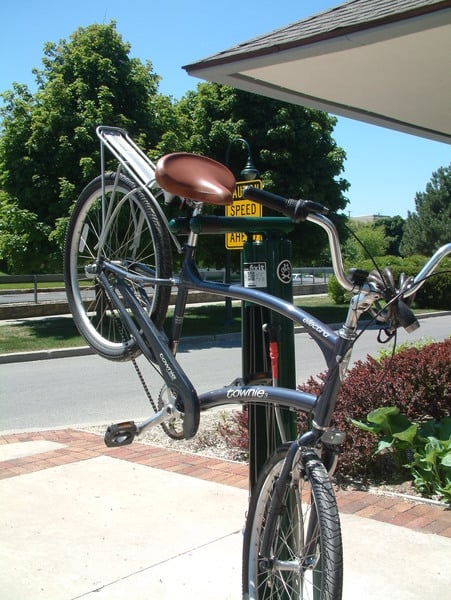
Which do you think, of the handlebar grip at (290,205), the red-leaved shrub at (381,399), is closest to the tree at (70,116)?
the red-leaved shrub at (381,399)

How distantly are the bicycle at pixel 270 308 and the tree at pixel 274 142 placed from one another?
15.6 metres

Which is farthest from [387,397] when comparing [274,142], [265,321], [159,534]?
[274,142]

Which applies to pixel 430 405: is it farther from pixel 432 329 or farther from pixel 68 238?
pixel 432 329

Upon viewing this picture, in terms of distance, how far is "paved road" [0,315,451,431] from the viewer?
816cm

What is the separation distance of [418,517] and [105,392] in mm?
6299

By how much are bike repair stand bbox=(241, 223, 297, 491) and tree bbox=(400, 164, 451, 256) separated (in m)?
51.7

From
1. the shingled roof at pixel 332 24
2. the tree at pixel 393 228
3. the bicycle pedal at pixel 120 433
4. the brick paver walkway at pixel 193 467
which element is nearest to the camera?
the bicycle pedal at pixel 120 433

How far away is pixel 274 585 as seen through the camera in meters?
2.39

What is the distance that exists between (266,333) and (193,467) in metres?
2.69

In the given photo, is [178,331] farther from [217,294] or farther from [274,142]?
[274,142]

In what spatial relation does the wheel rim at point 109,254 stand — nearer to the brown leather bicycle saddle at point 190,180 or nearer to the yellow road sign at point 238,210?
the brown leather bicycle saddle at point 190,180

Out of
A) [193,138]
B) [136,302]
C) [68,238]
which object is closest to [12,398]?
[68,238]

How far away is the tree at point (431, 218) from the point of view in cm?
5303

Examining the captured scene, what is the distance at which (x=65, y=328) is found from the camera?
17.3 meters
